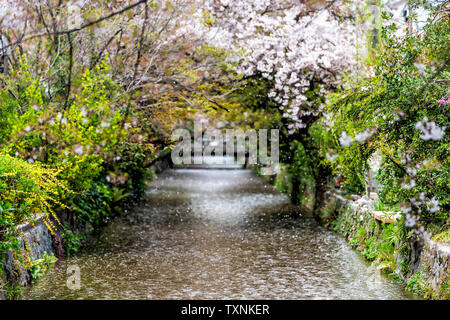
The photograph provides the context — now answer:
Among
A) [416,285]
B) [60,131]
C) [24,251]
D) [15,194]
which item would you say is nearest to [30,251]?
[24,251]

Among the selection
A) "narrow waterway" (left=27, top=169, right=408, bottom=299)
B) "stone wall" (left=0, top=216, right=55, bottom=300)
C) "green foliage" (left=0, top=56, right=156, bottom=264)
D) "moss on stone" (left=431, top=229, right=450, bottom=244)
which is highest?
"green foliage" (left=0, top=56, right=156, bottom=264)

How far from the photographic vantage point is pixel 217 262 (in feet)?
35.3

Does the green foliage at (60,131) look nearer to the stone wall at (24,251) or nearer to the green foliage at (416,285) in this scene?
the stone wall at (24,251)

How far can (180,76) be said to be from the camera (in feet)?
49.0

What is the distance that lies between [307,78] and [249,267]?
8654 mm

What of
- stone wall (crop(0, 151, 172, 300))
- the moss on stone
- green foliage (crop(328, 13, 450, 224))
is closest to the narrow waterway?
stone wall (crop(0, 151, 172, 300))

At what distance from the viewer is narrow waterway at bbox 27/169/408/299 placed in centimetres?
856

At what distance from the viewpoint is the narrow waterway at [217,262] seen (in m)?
8.56

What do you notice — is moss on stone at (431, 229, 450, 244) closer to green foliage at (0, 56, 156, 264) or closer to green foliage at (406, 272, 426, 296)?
green foliage at (406, 272, 426, 296)

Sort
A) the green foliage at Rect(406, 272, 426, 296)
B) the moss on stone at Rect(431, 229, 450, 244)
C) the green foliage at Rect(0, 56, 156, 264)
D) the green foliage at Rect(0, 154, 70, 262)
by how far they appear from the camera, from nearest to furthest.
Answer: the green foliage at Rect(0, 154, 70, 262)
the moss on stone at Rect(431, 229, 450, 244)
the green foliage at Rect(406, 272, 426, 296)
the green foliage at Rect(0, 56, 156, 264)

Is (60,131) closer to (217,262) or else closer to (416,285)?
(217,262)
